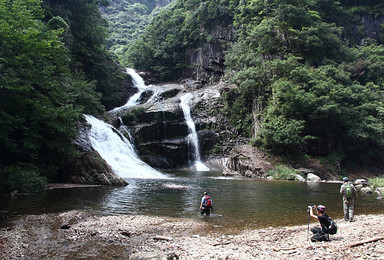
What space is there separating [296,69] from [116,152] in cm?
2167

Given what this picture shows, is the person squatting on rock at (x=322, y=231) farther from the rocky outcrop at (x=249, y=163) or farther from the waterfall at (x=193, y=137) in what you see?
the waterfall at (x=193, y=137)

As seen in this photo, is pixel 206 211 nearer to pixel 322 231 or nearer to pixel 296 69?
pixel 322 231

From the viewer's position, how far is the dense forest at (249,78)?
15102mm

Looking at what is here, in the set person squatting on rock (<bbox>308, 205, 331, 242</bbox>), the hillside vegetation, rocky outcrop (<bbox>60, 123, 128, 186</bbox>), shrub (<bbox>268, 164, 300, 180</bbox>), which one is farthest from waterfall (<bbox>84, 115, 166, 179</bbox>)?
person squatting on rock (<bbox>308, 205, 331, 242</bbox>)

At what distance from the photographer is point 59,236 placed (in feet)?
23.7

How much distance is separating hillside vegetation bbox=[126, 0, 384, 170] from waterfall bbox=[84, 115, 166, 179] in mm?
12628

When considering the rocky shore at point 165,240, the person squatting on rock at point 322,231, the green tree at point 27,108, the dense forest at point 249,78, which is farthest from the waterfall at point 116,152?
the person squatting on rock at point 322,231

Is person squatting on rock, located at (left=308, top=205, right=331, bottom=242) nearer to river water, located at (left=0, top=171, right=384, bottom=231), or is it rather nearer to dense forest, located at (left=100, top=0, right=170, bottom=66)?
river water, located at (left=0, top=171, right=384, bottom=231)

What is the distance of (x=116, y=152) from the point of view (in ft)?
86.3

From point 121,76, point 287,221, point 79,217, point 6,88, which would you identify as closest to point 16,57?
point 6,88

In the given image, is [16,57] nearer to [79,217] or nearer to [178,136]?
[79,217]

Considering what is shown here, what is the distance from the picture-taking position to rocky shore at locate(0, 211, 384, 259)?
19.2 ft

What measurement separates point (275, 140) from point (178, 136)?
13295mm

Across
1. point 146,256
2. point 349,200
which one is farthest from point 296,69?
point 146,256
